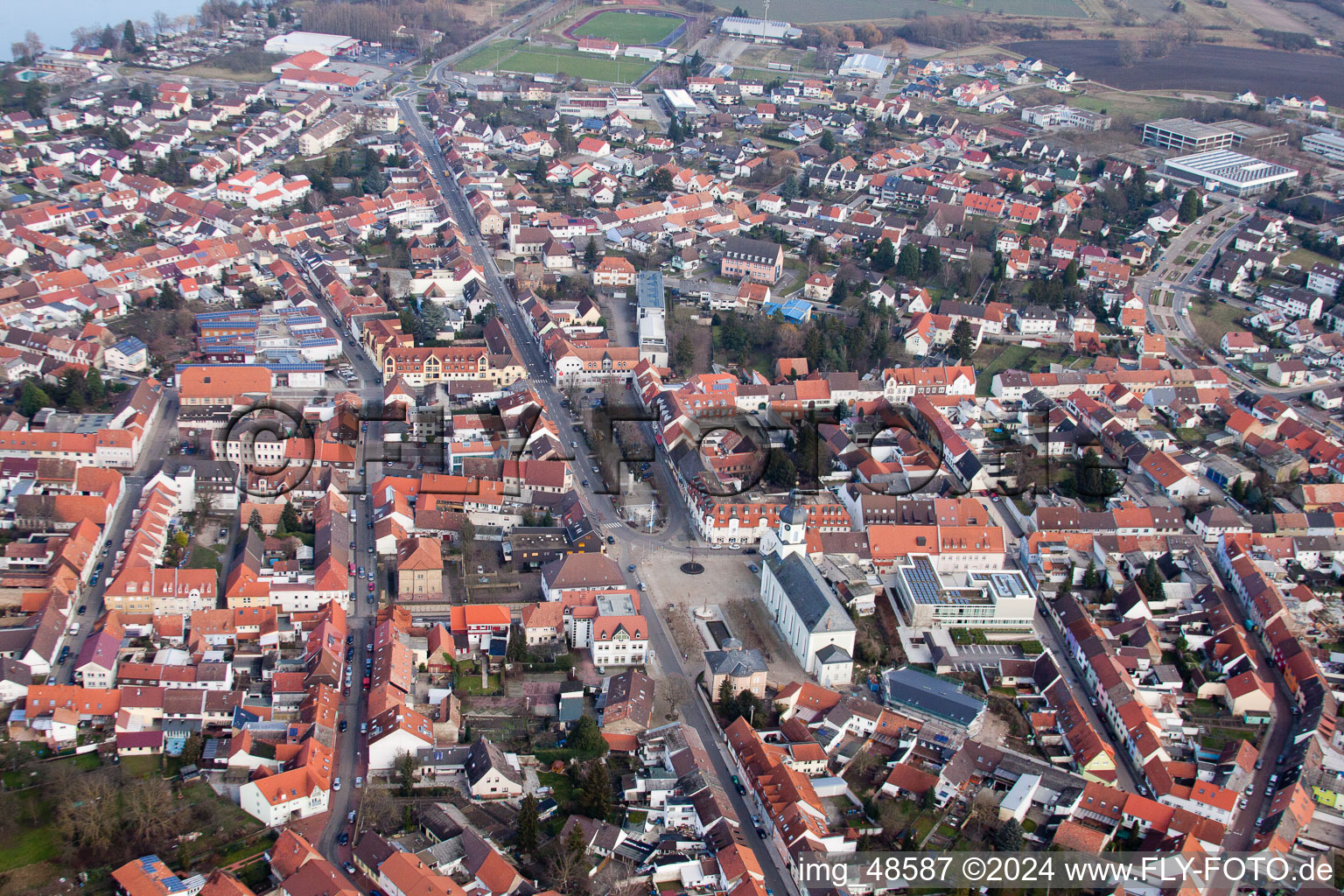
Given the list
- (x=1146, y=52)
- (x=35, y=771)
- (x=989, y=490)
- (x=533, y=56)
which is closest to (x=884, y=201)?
(x=989, y=490)

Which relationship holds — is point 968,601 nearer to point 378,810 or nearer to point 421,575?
point 421,575

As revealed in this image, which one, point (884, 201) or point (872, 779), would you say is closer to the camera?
point (872, 779)

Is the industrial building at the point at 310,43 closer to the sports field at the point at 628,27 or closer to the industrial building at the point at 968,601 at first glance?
the sports field at the point at 628,27

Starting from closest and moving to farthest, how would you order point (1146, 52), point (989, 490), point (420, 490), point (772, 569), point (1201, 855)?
point (1201, 855)
point (772, 569)
point (420, 490)
point (989, 490)
point (1146, 52)

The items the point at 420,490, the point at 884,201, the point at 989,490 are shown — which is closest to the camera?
the point at 420,490

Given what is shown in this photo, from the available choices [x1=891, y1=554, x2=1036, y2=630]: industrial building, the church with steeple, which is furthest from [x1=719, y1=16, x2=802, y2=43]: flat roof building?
[x1=891, y1=554, x2=1036, y2=630]: industrial building

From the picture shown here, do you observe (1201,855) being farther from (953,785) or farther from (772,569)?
(772,569)
